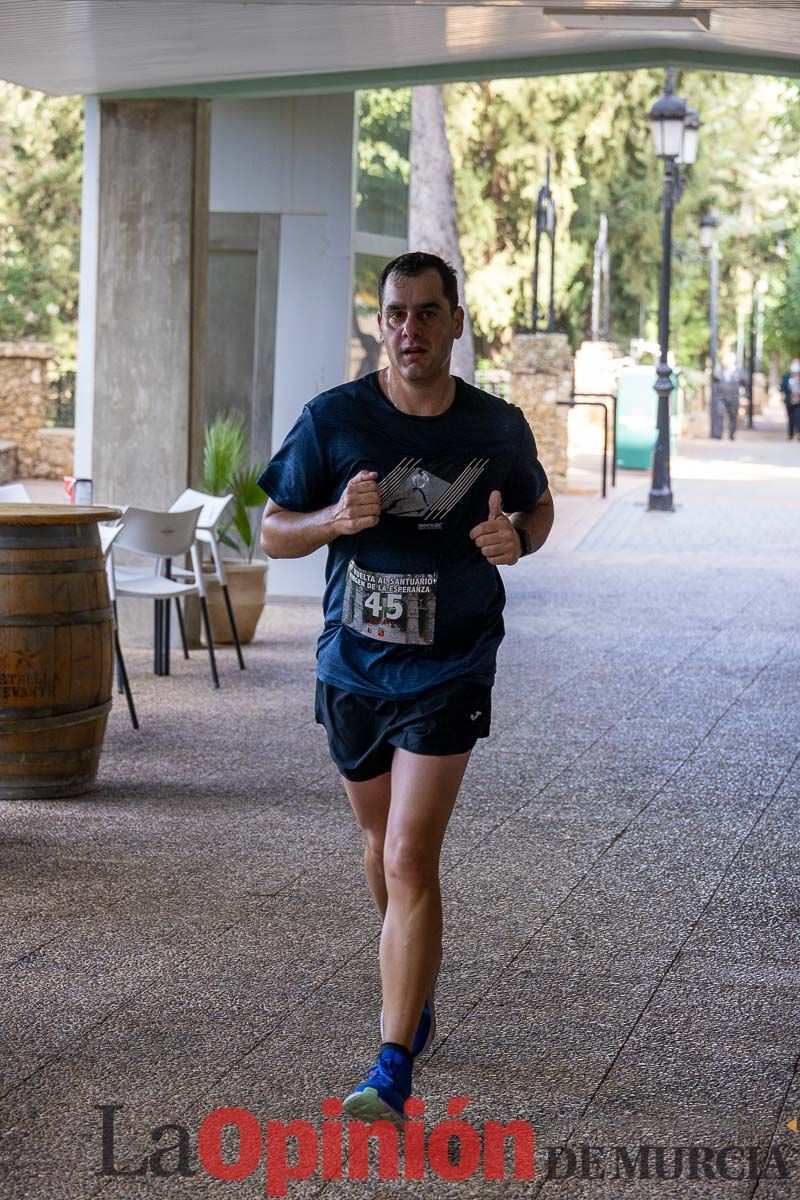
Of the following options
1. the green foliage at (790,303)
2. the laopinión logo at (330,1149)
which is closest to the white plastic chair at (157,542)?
the laopinión logo at (330,1149)

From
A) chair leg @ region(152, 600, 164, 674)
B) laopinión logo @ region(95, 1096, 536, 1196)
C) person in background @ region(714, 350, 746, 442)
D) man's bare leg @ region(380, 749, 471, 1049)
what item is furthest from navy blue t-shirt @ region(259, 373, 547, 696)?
person in background @ region(714, 350, 746, 442)

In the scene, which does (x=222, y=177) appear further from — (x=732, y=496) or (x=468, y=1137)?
(x=732, y=496)

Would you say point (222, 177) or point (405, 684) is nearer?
point (405, 684)

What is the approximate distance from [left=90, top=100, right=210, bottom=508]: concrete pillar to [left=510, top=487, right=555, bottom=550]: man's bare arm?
266 inches

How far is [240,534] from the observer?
1126 cm

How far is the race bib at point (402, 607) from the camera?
13.0 feet

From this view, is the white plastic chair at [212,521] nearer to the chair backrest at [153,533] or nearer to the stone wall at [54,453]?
the chair backrest at [153,533]

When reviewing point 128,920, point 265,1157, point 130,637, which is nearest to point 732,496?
point 130,637

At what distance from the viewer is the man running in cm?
396

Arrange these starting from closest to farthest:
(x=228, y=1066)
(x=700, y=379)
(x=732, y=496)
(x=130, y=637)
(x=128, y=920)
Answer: (x=228, y=1066), (x=128, y=920), (x=130, y=637), (x=732, y=496), (x=700, y=379)

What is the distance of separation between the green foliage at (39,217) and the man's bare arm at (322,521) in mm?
27774

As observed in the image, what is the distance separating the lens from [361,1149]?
3.82m

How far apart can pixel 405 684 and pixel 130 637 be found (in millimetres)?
7287

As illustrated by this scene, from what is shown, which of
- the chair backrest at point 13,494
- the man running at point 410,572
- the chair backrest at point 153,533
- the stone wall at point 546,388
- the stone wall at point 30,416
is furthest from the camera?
the stone wall at point 30,416
